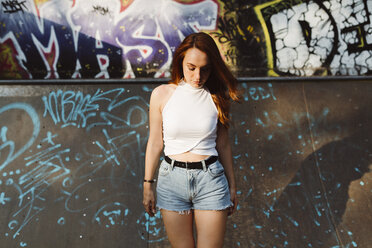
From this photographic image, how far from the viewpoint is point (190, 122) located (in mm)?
2135

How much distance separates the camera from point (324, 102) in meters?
4.59

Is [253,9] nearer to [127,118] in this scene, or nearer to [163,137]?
[127,118]

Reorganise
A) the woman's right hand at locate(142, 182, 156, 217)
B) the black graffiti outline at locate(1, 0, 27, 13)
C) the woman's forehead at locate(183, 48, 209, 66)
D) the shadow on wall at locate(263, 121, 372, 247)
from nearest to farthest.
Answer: the woman's forehead at locate(183, 48, 209, 66) → the woman's right hand at locate(142, 182, 156, 217) → the shadow on wall at locate(263, 121, 372, 247) → the black graffiti outline at locate(1, 0, 27, 13)

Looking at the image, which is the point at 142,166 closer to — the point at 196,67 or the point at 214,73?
the point at 214,73

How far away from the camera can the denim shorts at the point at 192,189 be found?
209 centimetres

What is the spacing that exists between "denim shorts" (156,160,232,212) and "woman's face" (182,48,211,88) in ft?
1.94

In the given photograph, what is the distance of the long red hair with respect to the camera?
2.10m

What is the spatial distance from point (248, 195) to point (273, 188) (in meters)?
0.34

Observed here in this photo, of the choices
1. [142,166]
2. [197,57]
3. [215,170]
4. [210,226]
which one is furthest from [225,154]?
[142,166]

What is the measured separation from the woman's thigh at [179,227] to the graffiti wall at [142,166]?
5.14 ft

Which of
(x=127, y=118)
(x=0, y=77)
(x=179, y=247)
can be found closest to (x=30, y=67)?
(x=0, y=77)

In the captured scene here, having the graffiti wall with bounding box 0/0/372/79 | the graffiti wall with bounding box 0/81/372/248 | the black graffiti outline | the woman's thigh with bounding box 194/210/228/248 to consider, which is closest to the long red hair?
the woman's thigh with bounding box 194/210/228/248

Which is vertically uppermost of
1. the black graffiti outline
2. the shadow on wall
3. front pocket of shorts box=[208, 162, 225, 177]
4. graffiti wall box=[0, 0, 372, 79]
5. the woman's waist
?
the black graffiti outline

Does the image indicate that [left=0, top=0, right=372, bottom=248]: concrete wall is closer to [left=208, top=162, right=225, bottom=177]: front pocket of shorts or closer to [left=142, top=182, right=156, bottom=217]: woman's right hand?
[left=142, top=182, right=156, bottom=217]: woman's right hand
